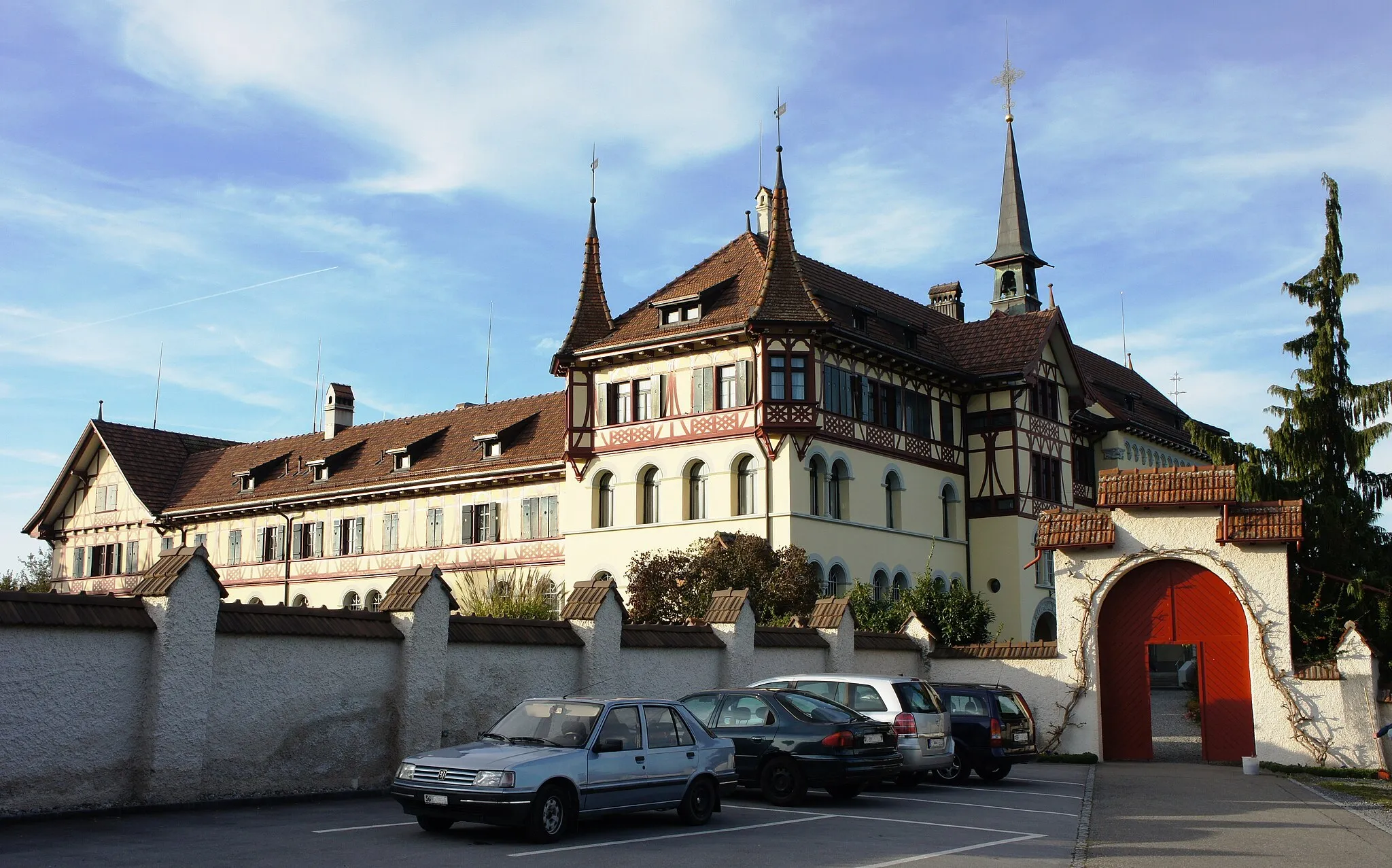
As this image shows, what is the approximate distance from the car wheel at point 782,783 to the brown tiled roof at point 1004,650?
11.0 meters

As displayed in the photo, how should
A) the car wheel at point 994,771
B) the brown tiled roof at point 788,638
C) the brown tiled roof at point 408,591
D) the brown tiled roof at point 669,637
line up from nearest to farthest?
the brown tiled roof at point 408,591 < the brown tiled roof at point 669,637 < the car wheel at point 994,771 < the brown tiled roof at point 788,638

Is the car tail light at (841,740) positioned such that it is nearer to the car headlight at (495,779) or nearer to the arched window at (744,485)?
the car headlight at (495,779)

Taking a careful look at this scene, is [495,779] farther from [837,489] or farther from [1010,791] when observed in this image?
[837,489]

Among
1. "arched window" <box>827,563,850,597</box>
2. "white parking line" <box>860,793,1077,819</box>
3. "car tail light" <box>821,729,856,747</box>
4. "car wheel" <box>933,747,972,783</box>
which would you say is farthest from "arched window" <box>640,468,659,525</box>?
"car tail light" <box>821,729,856,747</box>

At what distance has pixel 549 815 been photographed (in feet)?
41.1

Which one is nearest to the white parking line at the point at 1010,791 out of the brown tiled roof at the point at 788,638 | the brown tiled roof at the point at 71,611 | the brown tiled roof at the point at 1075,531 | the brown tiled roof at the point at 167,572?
the brown tiled roof at the point at 788,638

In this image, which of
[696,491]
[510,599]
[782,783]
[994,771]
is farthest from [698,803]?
[696,491]

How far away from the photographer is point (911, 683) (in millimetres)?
18953

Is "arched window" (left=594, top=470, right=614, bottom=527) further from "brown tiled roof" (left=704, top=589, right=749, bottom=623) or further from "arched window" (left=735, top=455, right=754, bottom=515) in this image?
"brown tiled roof" (left=704, top=589, right=749, bottom=623)

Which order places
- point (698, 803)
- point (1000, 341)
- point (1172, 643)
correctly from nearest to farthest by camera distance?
1. point (698, 803)
2. point (1172, 643)
3. point (1000, 341)

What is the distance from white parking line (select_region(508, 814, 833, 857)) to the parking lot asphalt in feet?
0.08

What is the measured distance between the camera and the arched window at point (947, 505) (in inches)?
1754

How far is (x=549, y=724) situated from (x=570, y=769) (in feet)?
2.57

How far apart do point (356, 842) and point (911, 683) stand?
29.7 ft
